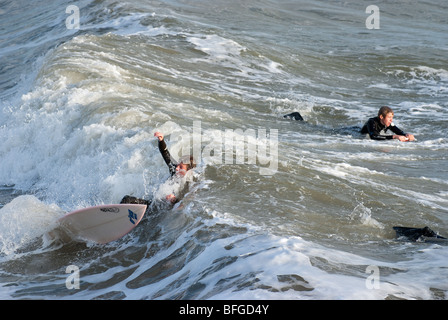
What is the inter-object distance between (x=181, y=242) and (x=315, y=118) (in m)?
8.37

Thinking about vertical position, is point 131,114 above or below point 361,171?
above

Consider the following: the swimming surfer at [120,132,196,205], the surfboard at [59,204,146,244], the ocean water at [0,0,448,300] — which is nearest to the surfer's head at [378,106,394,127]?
the ocean water at [0,0,448,300]

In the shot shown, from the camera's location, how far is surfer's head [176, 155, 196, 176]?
7.48 meters

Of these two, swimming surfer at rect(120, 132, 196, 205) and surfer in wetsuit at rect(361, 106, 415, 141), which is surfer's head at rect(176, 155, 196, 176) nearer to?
swimming surfer at rect(120, 132, 196, 205)

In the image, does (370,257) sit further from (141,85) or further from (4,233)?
(141,85)

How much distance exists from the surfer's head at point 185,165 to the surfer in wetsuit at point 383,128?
4734mm

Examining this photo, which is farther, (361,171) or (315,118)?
(315,118)

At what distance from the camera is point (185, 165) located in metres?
7.56

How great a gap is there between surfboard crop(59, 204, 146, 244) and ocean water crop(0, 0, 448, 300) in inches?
6.2

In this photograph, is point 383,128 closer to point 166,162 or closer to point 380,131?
point 380,131

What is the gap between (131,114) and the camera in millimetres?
10500

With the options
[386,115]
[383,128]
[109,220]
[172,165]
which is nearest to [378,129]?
[383,128]
